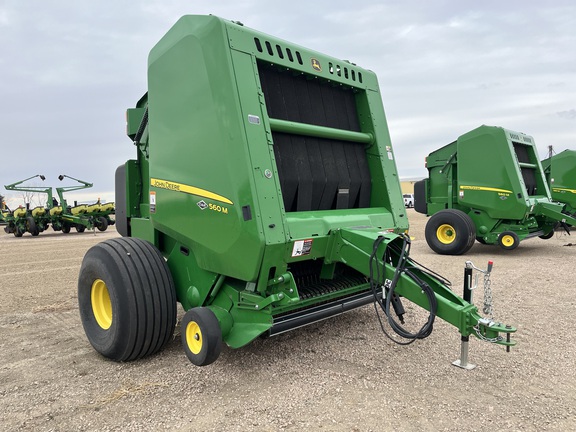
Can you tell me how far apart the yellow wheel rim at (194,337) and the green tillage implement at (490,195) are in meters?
6.82

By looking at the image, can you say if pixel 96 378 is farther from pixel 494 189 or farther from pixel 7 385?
pixel 494 189

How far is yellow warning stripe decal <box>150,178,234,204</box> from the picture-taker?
117 inches

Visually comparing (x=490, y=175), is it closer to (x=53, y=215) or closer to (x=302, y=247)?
(x=302, y=247)

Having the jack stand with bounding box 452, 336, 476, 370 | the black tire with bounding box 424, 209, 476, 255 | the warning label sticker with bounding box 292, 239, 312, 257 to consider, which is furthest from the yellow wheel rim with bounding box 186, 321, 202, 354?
the black tire with bounding box 424, 209, 476, 255

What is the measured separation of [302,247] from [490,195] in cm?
664

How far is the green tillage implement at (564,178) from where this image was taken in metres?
12.8

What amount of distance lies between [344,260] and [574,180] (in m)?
12.6

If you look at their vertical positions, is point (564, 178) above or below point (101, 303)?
above

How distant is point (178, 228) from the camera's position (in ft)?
11.1

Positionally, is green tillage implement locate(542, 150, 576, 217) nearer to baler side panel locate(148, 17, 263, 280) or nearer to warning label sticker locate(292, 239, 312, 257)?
warning label sticker locate(292, 239, 312, 257)

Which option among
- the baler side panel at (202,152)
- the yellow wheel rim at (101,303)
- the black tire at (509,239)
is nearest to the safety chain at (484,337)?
the baler side panel at (202,152)

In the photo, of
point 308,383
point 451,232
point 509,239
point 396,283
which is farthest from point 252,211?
point 509,239

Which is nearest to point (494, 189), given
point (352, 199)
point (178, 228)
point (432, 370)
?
point (352, 199)

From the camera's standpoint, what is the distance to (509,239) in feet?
27.2
